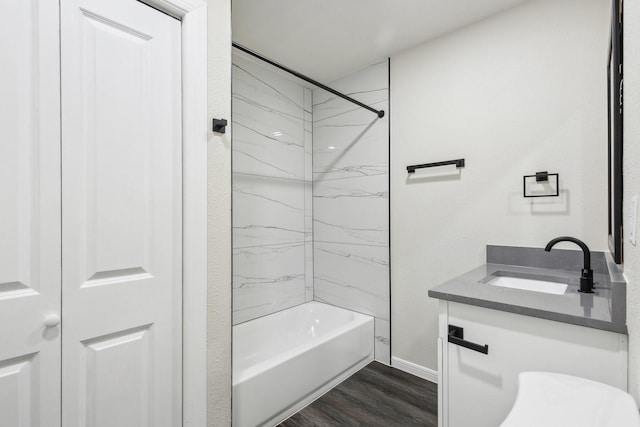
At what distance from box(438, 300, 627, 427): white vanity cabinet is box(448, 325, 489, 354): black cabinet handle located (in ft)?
0.05

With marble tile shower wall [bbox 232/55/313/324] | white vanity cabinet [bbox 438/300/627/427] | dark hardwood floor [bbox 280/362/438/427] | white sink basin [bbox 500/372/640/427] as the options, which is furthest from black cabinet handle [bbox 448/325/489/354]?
marble tile shower wall [bbox 232/55/313/324]

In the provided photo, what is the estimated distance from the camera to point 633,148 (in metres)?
0.83

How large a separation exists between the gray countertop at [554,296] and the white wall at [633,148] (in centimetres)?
6

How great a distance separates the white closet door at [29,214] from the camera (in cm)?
93

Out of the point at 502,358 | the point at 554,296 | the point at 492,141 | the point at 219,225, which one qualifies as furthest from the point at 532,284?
the point at 219,225

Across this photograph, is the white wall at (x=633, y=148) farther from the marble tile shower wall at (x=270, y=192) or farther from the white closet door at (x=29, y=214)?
the marble tile shower wall at (x=270, y=192)

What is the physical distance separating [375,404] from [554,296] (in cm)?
130

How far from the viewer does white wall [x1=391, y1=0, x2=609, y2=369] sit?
5.47 ft

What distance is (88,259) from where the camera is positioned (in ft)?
3.56

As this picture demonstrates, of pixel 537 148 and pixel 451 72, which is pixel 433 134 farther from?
pixel 537 148

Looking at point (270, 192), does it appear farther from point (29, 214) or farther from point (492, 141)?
point (29, 214)

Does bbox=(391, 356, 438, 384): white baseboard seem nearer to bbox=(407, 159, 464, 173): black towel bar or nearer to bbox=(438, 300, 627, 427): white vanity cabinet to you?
bbox=(438, 300, 627, 427): white vanity cabinet

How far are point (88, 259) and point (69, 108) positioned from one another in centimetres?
51

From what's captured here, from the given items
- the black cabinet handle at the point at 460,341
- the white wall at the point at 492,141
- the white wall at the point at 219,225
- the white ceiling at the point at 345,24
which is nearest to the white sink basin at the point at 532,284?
the white wall at the point at 492,141
